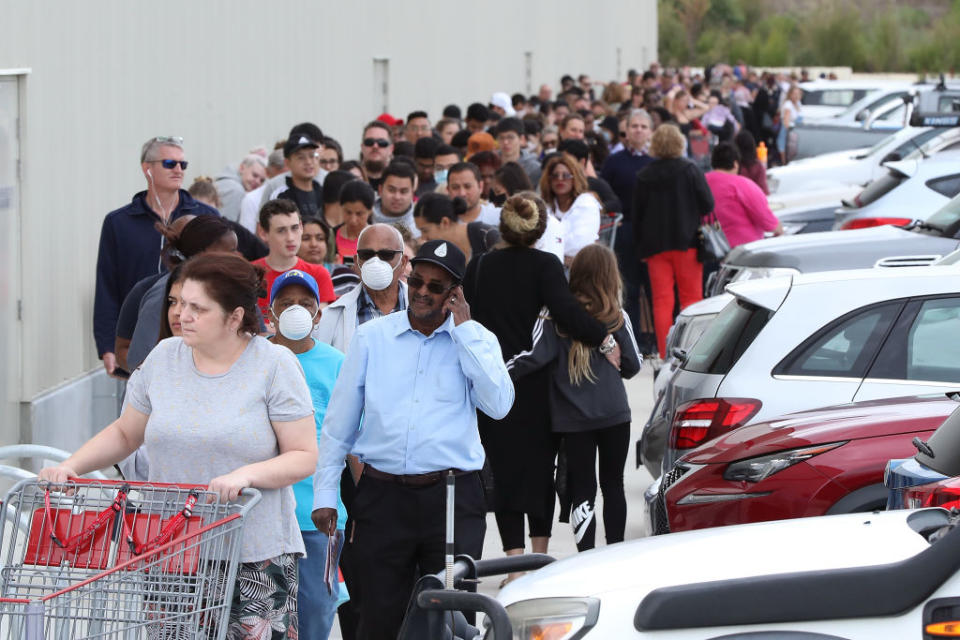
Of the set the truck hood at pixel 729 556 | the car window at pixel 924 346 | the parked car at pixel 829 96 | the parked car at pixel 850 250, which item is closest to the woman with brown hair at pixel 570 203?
the parked car at pixel 850 250

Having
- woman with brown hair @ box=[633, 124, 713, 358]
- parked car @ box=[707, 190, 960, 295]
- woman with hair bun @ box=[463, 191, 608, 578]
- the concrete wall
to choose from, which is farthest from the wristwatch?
woman with brown hair @ box=[633, 124, 713, 358]

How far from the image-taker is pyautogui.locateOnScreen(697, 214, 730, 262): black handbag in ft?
42.4

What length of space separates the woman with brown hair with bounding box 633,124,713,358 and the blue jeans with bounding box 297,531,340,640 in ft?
25.6

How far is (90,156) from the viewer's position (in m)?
10.5

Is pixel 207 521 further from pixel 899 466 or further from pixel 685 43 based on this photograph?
pixel 685 43

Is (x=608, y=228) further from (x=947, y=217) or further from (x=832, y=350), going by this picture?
(x=832, y=350)

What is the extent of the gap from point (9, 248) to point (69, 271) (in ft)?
2.87

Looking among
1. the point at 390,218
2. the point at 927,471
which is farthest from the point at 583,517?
the point at 390,218

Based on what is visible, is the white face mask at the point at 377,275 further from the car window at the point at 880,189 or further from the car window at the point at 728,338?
the car window at the point at 880,189

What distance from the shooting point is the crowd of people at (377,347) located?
4609 millimetres

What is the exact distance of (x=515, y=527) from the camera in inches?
302

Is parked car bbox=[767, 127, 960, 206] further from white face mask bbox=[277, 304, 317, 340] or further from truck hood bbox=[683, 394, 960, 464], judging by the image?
white face mask bbox=[277, 304, 317, 340]

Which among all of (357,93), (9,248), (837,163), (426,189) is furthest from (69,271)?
(837,163)

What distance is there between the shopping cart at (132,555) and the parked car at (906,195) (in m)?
10.6
